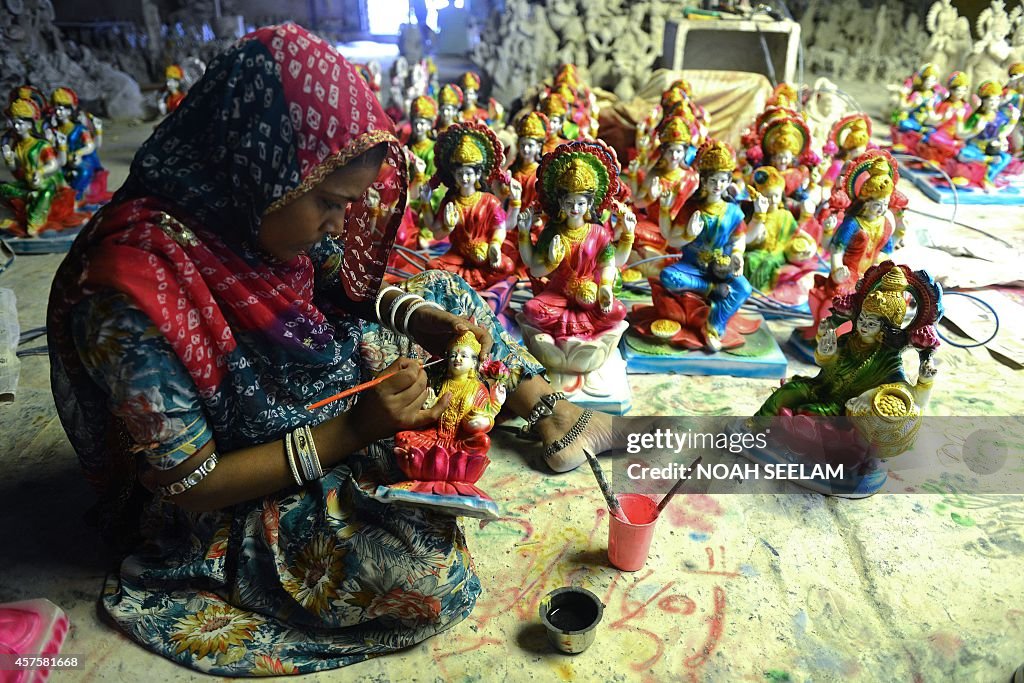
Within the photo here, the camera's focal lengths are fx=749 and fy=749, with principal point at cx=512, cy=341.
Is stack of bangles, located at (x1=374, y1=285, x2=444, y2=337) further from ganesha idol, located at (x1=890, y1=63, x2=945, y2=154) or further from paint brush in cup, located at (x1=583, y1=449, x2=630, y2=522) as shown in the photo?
ganesha idol, located at (x1=890, y1=63, x2=945, y2=154)

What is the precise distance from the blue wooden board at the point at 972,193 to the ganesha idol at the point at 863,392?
13.9 ft

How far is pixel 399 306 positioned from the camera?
2.37 m

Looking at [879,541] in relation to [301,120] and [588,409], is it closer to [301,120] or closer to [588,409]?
[588,409]

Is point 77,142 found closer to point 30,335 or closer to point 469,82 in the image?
point 30,335

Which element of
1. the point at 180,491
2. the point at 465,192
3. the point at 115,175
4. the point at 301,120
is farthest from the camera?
the point at 115,175

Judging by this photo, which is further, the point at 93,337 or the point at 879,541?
the point at 879,541

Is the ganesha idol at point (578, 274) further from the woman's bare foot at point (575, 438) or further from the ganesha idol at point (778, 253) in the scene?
the ganesha idol at point (778, 253)

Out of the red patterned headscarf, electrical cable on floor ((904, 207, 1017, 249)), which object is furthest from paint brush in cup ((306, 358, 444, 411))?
electrical cable on floor ((904, 207, 1017, 249))

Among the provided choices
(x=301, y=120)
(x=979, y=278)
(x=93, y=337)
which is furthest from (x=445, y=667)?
(x=979, y=278)

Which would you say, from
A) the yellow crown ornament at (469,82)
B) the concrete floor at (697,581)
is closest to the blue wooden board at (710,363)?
the concrete floor at (697,581)

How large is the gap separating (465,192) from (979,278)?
3.13 meters

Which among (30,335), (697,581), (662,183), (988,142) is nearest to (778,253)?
(662,183)

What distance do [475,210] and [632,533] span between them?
2125mm

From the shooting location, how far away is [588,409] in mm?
3039
